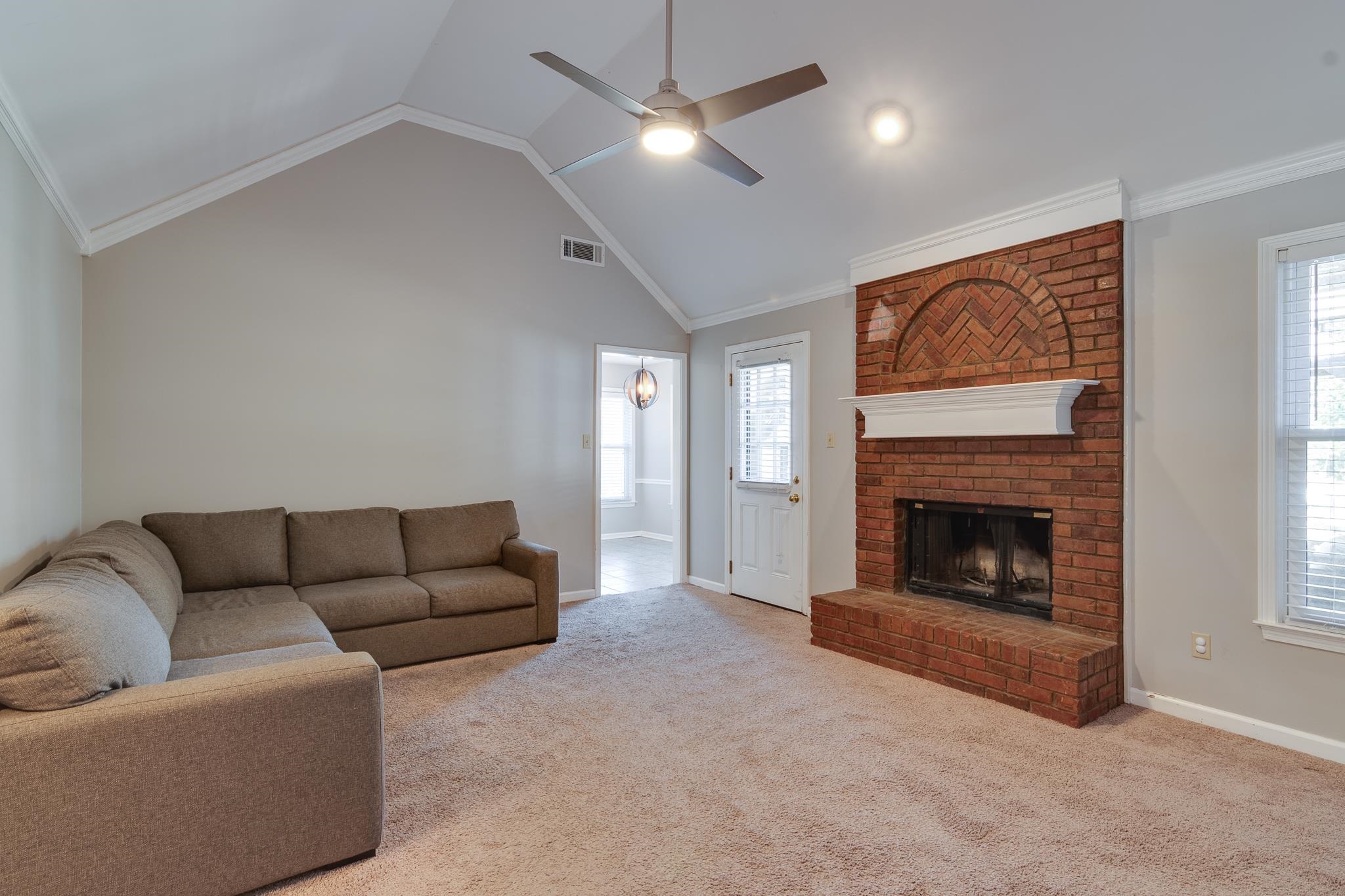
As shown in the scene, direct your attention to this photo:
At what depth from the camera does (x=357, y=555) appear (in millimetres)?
4387

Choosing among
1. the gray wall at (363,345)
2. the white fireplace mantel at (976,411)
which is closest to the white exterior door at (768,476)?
the white fireplace mantel at (976,411)

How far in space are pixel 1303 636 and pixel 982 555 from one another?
5.02 ft

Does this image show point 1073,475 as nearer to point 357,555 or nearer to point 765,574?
point 765,574

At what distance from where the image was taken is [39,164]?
2812mm

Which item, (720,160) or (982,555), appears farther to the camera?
(982,555)

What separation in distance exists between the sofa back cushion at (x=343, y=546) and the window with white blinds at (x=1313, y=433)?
15.5ft

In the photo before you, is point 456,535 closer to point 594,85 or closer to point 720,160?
point 720,160

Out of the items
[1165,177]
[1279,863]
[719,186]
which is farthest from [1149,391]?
[719,186]

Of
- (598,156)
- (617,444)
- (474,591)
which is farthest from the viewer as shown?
(617,444)

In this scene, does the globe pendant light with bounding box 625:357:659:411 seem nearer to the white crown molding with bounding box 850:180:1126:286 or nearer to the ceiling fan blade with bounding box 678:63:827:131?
the white crown molding with bounding box 850:180:1126:286

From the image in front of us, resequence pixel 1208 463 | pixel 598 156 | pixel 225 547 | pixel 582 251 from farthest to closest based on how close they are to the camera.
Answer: pixel 582 251, pixel 225 547, pixel 598 156, pixel 1208 463

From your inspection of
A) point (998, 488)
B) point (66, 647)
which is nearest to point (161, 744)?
point (66, 647)

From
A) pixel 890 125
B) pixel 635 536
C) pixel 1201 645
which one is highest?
pixel 890 125

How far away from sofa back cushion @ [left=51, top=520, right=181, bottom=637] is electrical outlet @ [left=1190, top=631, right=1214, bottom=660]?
14.7 feet
